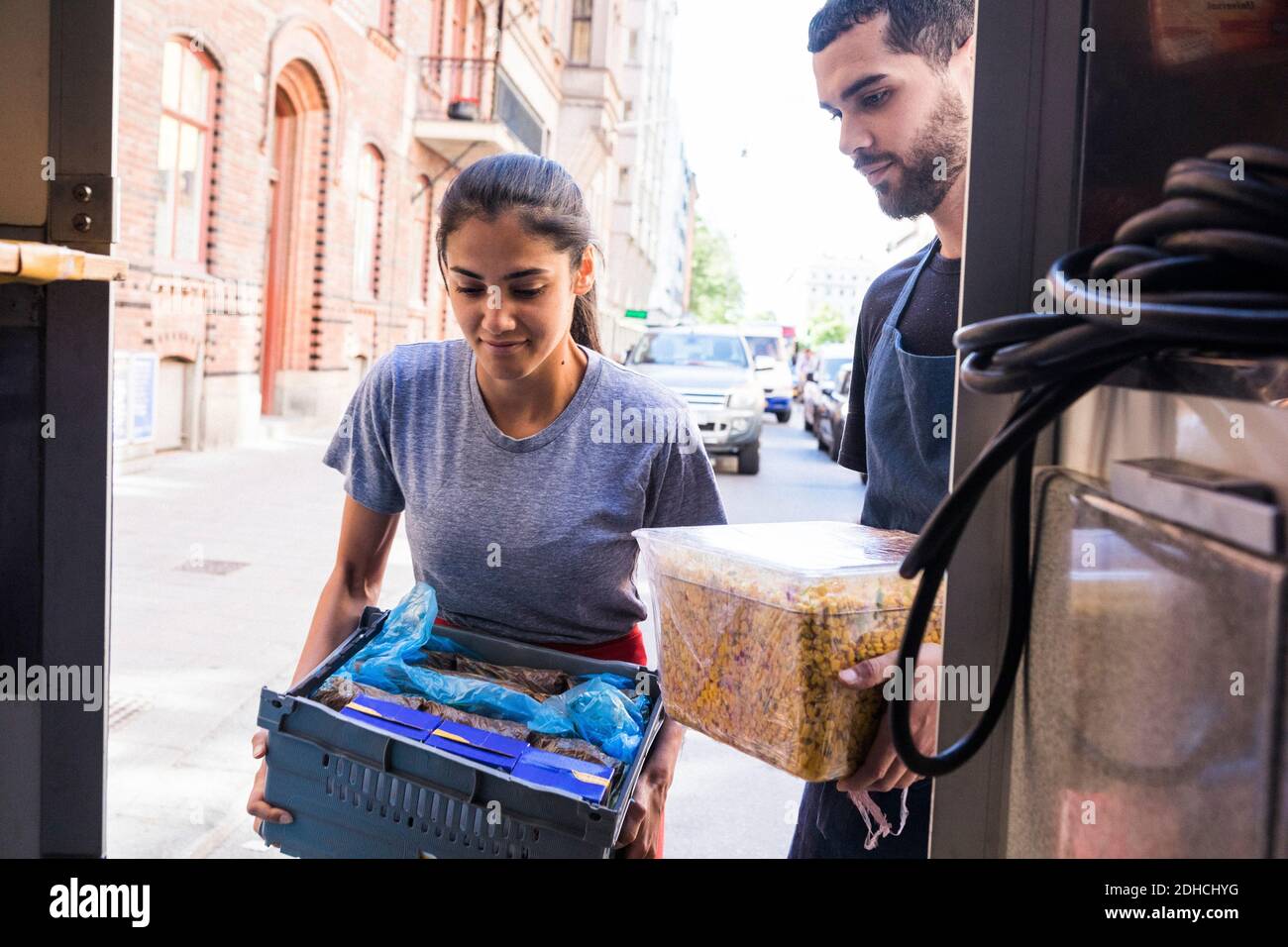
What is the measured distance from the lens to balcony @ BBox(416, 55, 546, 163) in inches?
776

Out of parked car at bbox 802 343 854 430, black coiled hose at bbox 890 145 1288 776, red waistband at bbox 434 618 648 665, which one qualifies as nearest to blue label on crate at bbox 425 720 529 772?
red waistband at bbox 434 618 648 665

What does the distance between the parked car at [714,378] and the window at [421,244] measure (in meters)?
5.76

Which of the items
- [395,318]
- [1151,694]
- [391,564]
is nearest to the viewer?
[1151,694]

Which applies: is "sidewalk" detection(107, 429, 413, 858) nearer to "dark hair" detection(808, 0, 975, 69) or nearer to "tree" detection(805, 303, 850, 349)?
"dark hair" detection(808, 0, 975, 69)

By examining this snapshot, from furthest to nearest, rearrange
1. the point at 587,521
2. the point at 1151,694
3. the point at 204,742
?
the point at 204,742 < the point at 587,521 < the point at 1151,694

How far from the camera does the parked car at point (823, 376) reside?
2233 centimetres

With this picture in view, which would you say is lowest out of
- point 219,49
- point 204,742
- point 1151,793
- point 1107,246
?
point 204,742

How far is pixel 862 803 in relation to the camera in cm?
190

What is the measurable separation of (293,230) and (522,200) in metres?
14.5

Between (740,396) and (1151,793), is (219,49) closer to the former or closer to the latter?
(740,396)

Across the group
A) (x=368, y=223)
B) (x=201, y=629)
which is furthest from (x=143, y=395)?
(x=368, y=223)

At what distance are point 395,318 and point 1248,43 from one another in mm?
19651

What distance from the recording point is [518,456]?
7.32 ft
